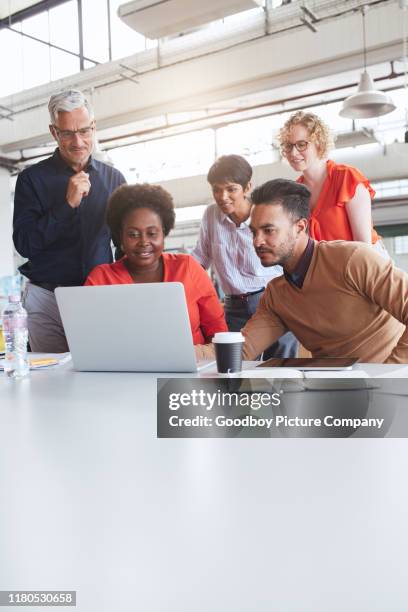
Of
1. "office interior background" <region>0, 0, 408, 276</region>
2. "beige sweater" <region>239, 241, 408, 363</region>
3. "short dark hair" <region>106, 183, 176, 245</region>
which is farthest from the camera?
"office interior background" <region>0, 0, 408, 276</region>

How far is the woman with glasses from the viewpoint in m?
2.13

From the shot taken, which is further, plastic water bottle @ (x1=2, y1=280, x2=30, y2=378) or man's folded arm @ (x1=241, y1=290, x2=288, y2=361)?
man's folded arm @ (x1=241, y1=290, x2=288, y2=361)

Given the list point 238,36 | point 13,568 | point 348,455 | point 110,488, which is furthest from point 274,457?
point 238,36

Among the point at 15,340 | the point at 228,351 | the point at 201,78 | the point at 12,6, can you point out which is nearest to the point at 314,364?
the point at 228,351

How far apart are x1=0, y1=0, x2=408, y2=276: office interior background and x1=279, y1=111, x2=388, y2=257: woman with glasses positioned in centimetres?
270

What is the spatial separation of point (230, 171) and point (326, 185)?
41cm

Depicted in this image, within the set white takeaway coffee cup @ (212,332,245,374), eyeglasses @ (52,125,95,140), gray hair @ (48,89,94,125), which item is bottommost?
white takeaway coffee cup @ (212,332,245,374)

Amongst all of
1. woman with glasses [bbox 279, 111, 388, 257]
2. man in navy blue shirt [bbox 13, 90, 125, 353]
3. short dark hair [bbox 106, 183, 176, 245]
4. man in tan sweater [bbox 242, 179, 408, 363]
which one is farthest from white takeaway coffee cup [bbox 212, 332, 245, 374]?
man in navy blue shirt [bbox 13, 90, 125, 353]

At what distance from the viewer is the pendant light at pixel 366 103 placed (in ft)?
13.9

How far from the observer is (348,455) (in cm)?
72

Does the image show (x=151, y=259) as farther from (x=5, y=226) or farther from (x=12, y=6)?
(x=5, y=226)

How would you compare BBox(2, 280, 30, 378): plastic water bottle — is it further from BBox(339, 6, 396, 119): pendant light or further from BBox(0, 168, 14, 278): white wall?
BBox(0, 168, 14, 278): white wall

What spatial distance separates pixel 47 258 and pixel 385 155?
719cm

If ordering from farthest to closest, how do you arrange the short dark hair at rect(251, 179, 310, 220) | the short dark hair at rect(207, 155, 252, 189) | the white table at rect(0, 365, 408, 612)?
the short dark hair at rect(207, 155, 252, 189)
the short dark hair at rect(251, 179, 310, 220)
the white table at rect(0, 365, 408, 612)
